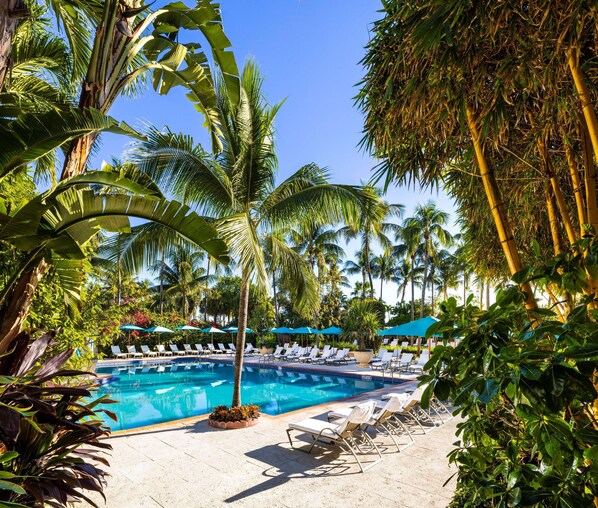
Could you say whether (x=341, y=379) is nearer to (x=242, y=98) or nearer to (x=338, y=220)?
(x=338, y=220)

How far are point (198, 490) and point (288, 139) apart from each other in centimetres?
747

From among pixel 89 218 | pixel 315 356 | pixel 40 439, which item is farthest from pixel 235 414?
pixel 315 356

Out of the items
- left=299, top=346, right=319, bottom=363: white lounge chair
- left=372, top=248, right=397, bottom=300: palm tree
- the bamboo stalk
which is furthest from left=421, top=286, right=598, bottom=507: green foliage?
left=372, top=248, right=397, bottom=300: palm tree

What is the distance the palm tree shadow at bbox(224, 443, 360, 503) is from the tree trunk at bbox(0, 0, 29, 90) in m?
5.16

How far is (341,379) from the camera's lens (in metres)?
16.8

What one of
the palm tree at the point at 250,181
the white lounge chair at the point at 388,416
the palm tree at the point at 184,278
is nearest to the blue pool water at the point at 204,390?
the palm tree at the point at 250,181

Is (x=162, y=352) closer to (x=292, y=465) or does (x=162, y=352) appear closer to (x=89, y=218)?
(x=292, y=465)

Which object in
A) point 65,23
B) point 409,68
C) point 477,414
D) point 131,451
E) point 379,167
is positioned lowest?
point 131,451

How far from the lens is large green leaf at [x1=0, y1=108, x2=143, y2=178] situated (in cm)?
314

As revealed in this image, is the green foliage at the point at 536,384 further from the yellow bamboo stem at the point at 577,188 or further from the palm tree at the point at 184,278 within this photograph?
the palm tree at the point at 184,278

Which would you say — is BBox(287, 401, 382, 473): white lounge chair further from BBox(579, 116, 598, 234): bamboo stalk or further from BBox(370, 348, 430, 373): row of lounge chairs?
BBox(370, 348, 430, 373): row of lounge chairs

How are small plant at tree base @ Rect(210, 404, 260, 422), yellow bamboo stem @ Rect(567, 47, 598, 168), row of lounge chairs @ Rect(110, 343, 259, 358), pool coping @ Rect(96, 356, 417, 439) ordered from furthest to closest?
row of lounge chairs @ Rect(110, 343, 259, 358), small plant at tree base @ Rect(210, 404, 260, 422), pool coping @ Rect(96, 356, 417, 439), yellow bamboo stem @ Rect(567, 47, 598, 168)

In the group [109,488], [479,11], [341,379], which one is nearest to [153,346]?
[341,379]

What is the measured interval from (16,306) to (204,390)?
1289 centimetres
